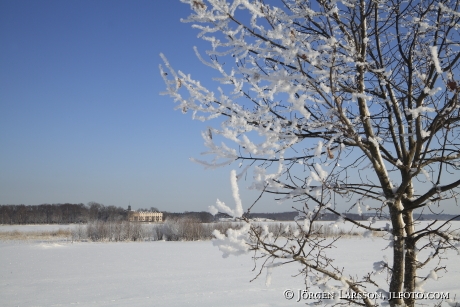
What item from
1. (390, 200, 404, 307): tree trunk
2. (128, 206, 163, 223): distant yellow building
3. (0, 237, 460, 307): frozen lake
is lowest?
(128, 206, 163, 223): distant yellow building

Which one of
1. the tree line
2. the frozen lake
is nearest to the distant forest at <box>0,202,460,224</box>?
the tree line

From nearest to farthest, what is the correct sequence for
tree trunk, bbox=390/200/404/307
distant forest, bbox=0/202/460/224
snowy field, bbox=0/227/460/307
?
tree trunk, bbox=390/200/404/307, snowy field, bbox=0/227/460/307, distant forest, bbox=0/202/460/224

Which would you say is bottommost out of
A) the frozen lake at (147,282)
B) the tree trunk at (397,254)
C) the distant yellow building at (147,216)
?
the distant yellow building at (147,216)

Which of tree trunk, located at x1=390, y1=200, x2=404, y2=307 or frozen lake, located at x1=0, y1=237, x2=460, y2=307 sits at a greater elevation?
tree trunk, located at x1=390, y1=200, x2=404, y2=307

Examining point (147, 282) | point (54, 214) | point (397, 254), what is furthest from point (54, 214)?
point (397, 254)

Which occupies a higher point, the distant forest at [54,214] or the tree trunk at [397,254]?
the tree trunk at [397,254]

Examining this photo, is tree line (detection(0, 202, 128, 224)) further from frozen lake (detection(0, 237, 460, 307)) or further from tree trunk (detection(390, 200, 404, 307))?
tree trunk (detection(390, 200, 404, 307))

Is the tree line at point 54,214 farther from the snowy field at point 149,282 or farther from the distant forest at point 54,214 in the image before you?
the snowy field at point 149,282

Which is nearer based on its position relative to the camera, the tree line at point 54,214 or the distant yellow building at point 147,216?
the tree line at point 54,214

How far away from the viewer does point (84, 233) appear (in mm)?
36781

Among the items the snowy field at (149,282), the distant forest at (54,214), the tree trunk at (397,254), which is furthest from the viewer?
the distant forest at (54,214)

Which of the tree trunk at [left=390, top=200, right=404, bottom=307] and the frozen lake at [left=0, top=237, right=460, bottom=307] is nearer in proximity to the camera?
the tree trunk at [left=390, top=200, right=404, bottom=307]

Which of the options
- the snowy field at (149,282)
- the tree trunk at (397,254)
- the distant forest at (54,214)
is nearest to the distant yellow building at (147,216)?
the distant forest at (54,214)

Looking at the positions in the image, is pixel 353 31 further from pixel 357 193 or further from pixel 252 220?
pixel 252 220
